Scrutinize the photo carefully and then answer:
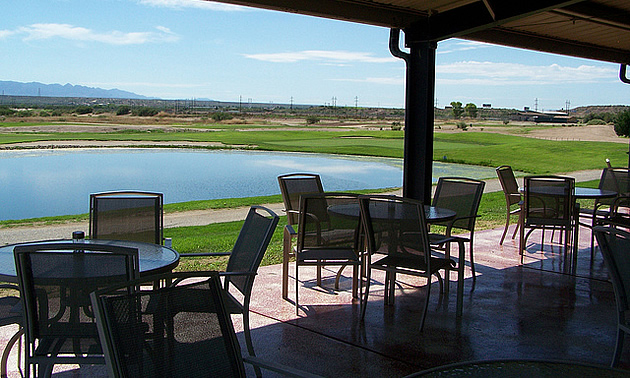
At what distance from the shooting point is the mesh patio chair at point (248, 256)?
8.82 ft

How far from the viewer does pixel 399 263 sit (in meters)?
3.69

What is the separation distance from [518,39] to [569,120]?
42.2m

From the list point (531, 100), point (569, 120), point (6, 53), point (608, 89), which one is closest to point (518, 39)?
point (608, 89)

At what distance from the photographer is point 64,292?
2051mm

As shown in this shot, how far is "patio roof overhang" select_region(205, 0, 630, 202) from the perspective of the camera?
15.8 ft

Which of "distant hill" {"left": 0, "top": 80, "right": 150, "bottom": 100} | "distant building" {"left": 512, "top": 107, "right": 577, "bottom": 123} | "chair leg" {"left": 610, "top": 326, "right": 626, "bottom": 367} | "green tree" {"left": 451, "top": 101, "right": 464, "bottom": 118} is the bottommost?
"chair leg" {"left": 610, "top": 326, "right": 626, "bottom": 367}

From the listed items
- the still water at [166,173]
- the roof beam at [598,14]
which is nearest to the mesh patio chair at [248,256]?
the roof beam at [598,14]

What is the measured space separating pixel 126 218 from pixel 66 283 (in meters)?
1.53

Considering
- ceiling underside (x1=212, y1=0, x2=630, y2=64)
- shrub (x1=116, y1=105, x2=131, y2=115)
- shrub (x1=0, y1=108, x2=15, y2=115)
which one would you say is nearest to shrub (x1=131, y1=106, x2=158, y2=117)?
shrub (x1=116, y1=105, x2=131, y2=115)

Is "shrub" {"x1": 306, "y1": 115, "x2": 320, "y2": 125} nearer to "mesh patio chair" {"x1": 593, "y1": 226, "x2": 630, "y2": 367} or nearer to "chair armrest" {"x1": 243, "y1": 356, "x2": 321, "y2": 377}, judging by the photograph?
"mesh patio chair" {"x1": 593, "y1": 226, "x2": 630, "y2": 367}

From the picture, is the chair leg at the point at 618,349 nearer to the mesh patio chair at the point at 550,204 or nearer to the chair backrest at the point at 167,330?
the chair backrest at the point at 167,330

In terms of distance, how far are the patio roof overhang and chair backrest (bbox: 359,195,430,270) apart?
196 centimetres

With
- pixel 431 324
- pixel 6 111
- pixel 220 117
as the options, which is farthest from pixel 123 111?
pixel 431 324

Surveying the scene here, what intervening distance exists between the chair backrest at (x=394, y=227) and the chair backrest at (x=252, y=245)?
2.85 feet
